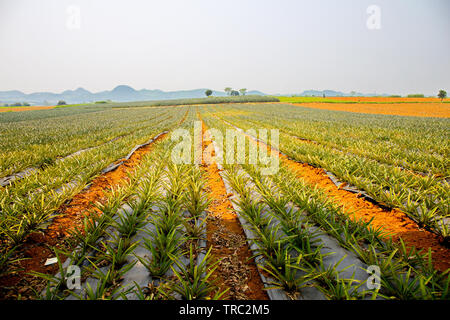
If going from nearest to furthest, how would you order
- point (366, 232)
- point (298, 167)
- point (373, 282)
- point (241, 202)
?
1. point (373, 282)
2. point (366, 232)
3. point (241, 202)
4. point (298, 167)

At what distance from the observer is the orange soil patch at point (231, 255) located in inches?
64.1

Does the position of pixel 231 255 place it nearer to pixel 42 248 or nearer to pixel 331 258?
pixel 331 258

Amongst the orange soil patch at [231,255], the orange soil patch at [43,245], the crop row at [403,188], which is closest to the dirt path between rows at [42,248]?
the orange soil patch at [43,245]

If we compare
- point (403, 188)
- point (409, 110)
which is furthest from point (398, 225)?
point (409, 110)

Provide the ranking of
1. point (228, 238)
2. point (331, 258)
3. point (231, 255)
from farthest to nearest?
1. point (228, 238)
2. point (231, 255)
3. point (331, 258)

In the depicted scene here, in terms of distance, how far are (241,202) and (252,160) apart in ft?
7.45

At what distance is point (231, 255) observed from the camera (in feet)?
6.71

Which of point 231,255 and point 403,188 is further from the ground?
point 403,188

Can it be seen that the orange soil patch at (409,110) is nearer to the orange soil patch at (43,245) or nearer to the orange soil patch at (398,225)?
the orange soil patch at (398,225)
